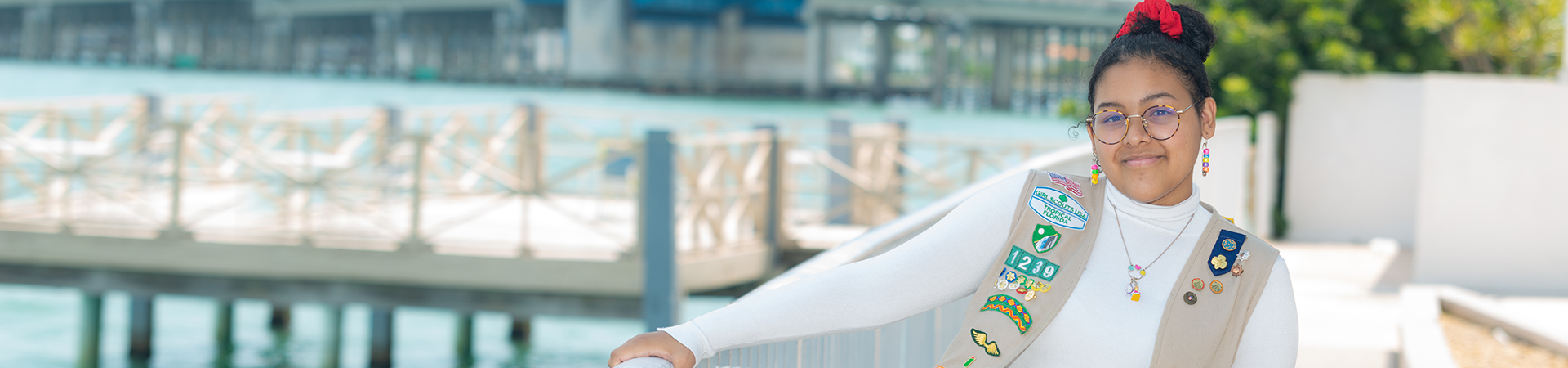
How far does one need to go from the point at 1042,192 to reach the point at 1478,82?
605 centimetres

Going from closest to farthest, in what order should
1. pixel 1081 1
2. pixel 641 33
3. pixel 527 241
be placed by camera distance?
pixel 527 241, pixel 1081 1, pixel 641 33

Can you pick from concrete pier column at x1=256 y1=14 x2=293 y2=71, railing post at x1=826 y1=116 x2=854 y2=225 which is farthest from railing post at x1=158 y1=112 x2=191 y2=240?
concrete pier column at x1=256 y1=14 x2=293 y2=71

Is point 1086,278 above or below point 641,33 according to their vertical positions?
below

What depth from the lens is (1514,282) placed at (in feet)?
21.9

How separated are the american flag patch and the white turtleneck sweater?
0.05 m

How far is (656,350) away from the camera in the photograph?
4.91 ft

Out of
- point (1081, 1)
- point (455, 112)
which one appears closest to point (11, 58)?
point (1081, 1)

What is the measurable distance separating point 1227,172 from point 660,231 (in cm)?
358

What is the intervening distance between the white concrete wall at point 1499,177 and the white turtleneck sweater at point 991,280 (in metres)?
5.81

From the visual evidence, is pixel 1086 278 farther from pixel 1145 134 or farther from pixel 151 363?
pixel 151 363

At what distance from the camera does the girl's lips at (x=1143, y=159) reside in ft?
5.42

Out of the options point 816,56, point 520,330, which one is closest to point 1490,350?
point 520,330

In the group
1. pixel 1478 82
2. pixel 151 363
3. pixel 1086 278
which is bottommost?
pixel 151 363

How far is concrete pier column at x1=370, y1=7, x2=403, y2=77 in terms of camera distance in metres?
63.7
